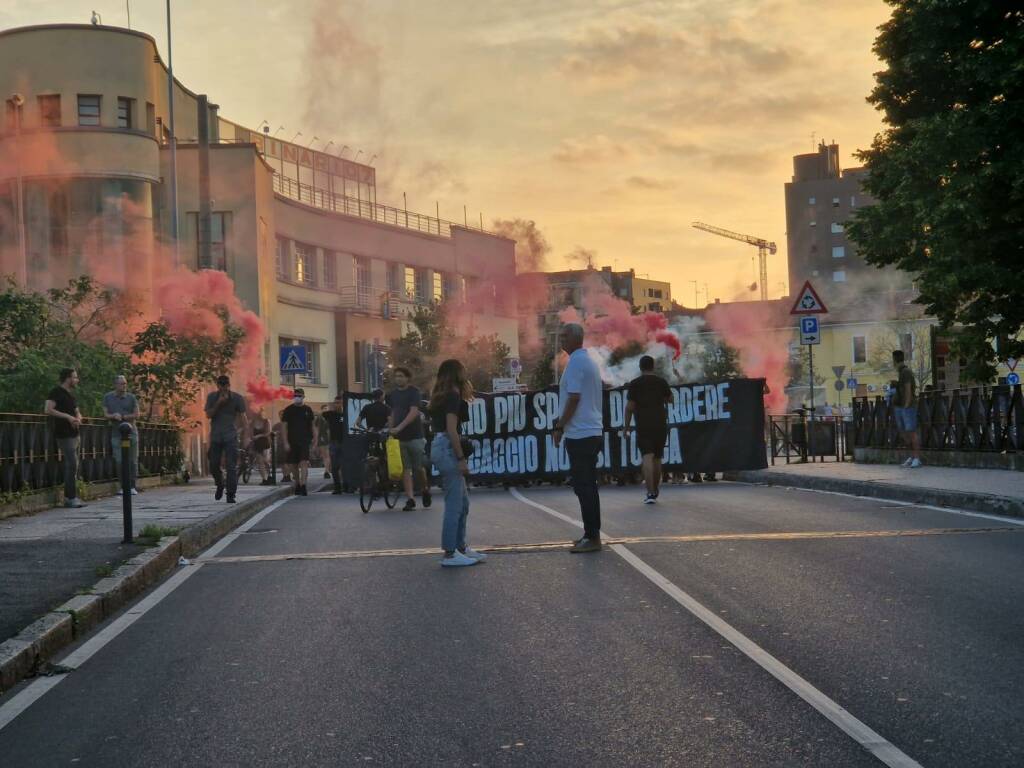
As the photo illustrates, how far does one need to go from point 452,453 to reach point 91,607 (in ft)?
11.7

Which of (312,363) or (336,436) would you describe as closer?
(336,436)

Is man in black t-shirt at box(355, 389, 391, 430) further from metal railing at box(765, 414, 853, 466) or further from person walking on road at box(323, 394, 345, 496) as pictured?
metal railing at box(765, 414, 853, 466)

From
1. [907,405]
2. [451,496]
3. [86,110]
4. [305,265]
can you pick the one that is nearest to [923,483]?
[907,405]

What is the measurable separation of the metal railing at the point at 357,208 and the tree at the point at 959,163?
119 feet

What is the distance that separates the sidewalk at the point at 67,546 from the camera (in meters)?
8.50

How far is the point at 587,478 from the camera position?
443 inches

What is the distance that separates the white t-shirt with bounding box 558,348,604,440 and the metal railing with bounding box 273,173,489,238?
49884mm

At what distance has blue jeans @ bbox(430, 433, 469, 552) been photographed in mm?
10688

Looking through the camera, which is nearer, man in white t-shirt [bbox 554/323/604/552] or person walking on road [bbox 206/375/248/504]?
man in white t-shirt [bbox 554/323/604/552]

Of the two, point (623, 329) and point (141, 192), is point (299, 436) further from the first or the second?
point (623, 329)

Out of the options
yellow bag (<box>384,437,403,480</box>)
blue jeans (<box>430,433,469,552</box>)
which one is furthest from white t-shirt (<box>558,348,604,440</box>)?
yellow bag (<box>384,437,403,480</box>)

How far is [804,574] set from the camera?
9.34m

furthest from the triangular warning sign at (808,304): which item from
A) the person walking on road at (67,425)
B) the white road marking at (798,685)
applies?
the white road marking at (798,685)

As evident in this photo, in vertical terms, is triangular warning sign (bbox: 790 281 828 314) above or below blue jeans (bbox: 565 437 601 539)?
above
